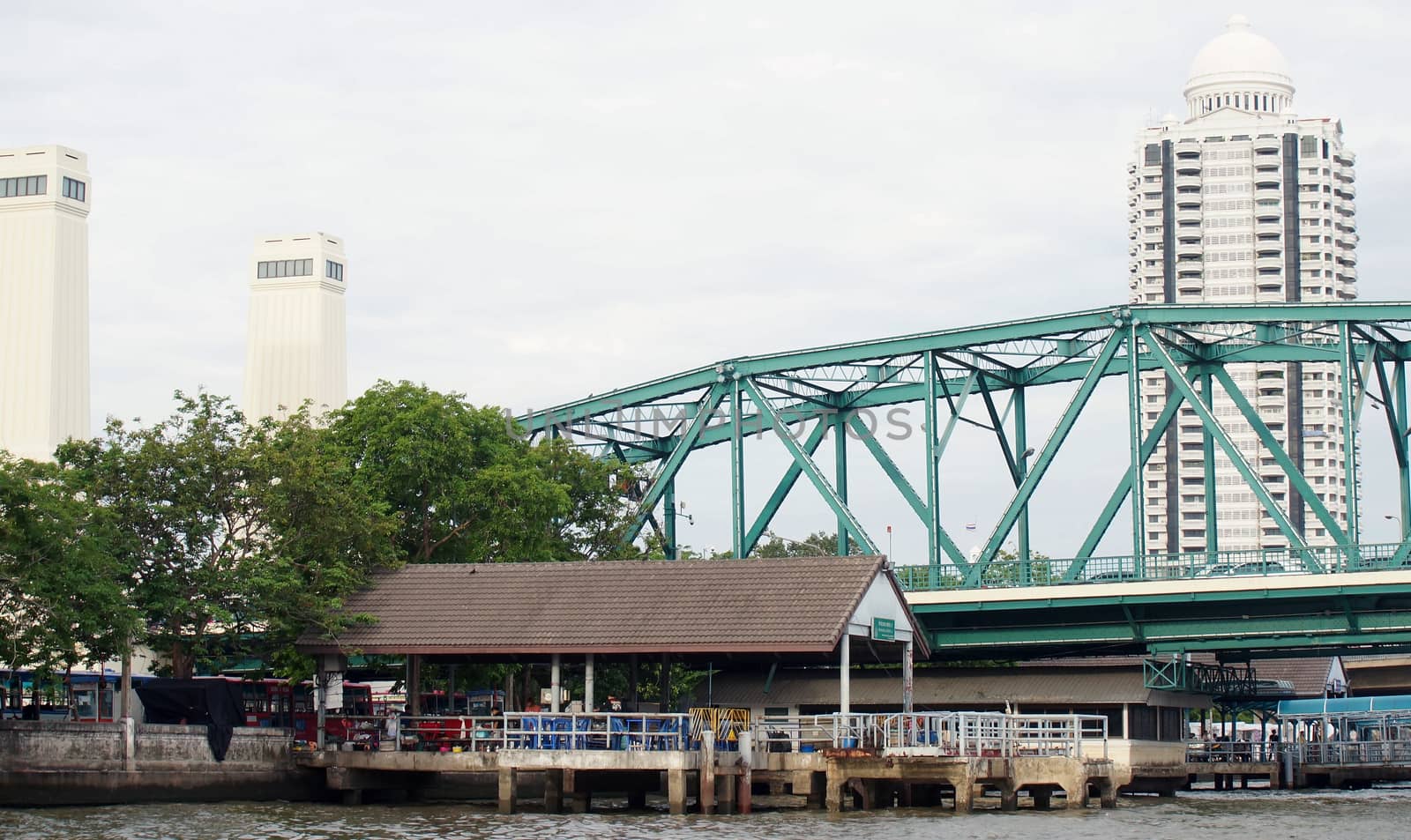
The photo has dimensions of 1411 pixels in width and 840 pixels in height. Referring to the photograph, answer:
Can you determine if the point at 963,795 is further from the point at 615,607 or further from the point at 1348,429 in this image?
the point at 1348,429

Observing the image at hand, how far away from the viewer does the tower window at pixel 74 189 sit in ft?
294

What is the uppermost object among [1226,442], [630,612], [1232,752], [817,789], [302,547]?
[1226,442]

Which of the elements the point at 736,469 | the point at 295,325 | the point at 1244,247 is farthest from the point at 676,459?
the point at 1244,247

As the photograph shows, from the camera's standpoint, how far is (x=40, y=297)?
3492 inches

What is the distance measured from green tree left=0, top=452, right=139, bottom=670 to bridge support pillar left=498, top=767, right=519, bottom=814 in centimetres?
928

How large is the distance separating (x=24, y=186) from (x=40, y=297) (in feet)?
18.4

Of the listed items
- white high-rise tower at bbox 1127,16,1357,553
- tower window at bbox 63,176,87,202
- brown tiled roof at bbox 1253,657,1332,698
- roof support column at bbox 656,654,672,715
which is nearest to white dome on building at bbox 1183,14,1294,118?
white high-rise tower at bbox 1127,16,1357,553

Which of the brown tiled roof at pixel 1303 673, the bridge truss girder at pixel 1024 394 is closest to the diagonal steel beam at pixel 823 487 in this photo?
the bridge truss girder at pixel 1024 394

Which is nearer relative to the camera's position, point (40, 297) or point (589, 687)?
point (589, 687)

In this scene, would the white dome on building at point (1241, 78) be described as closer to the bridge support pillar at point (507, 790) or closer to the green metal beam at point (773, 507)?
the green metal beam at point (773, 507)

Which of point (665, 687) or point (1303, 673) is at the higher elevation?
point (665, 687)

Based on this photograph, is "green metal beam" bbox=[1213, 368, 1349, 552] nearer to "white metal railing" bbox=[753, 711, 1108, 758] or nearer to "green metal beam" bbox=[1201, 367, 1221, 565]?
"green metal beam" bbox=[1201, 367, 1221, 565]

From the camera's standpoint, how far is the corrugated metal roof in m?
62.5

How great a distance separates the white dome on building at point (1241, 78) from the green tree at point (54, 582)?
15623 centimetres
